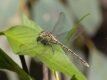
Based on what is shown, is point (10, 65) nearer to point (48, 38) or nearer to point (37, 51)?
point (37, 51)

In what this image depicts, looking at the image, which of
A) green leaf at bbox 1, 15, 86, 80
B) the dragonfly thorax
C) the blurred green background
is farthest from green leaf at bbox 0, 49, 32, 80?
the blurred green background

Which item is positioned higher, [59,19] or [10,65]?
[59,19]

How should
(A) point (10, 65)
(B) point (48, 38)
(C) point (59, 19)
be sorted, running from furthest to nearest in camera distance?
(C) point (59, 19), (B) point (48, 38), (A) point (10, 65)

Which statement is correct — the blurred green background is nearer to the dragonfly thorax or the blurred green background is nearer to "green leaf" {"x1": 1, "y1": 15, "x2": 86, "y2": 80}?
the dragonfly thorax

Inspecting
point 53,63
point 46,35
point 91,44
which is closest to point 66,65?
point 53,63

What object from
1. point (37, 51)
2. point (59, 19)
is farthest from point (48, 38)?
point (37, 51)

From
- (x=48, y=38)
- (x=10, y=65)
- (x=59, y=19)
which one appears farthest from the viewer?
(x=59, y=19)

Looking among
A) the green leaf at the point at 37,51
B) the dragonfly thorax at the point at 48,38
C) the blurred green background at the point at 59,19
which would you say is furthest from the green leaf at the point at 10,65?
the blurred green background at the point at 59,19

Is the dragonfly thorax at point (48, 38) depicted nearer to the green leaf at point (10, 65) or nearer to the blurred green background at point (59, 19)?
the blurred green background at point (59, 19)
